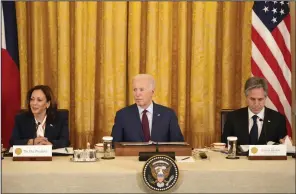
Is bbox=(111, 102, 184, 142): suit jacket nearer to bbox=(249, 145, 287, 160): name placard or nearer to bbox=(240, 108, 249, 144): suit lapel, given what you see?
bbox=(240, 108, 249, 144): suit lapel

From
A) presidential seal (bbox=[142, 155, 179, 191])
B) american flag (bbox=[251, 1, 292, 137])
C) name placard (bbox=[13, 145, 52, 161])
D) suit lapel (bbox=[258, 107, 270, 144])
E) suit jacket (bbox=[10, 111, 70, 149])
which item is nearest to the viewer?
presidential seal (bbox=[142, 155, 179, 191])

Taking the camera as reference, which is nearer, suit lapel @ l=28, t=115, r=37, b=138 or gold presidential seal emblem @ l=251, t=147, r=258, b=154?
gold presidential seal emblem @ l=251, t=147, r=258, b=154

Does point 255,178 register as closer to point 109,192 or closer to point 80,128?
point 109,192

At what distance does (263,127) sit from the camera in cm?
381

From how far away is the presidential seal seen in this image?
110 inches

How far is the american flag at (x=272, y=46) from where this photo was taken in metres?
4.71

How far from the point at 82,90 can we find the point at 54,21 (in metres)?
0.71

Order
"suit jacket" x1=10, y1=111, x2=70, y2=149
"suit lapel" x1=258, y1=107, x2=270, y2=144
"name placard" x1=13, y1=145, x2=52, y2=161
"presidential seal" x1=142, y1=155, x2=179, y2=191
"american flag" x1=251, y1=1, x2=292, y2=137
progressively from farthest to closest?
1. "american flag" x1=251, y1=1, x2=292, y2=137
2. "suit jacket" x1=10, y1=111, x2=70, y2=149
3. "suit lapel" x1=258, y1=107, x2=270, y2=144
4. "name placard" x1=13, y1=145, x2=52, y2=161
5. "presidential seal" x1=142, y1=155, x2=179, y2=191

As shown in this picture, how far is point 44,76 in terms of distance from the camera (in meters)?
4.92

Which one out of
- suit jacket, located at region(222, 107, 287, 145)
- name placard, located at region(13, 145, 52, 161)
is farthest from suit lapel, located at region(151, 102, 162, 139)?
name placard, located at region(13, 145, 52, 161)

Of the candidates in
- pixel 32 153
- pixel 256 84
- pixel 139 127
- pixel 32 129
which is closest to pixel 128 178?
pixel 32 153

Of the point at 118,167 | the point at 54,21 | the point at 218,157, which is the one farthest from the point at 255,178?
the point at 54,21

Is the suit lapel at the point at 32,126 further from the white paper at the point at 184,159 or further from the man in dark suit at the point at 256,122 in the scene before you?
the man in dark suit at the point at 256,122

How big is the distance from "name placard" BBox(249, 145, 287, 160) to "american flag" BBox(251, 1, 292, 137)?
5.51ft
